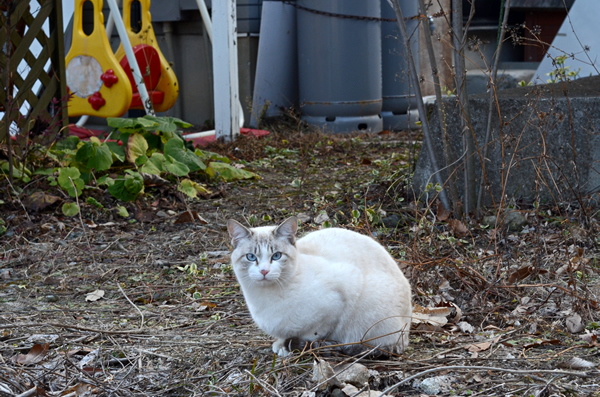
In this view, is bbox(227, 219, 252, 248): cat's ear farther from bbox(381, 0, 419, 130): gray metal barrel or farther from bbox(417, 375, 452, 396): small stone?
bbox(381, 0, 419, 130): gray metal barrel

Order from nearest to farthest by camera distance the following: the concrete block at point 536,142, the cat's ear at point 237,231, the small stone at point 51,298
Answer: the cat's ear at point 237,231
the small stone at point 51,298
the concrete block at point 536,142

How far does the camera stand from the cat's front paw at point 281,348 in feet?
6.56

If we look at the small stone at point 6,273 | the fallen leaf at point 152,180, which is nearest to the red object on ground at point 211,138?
the fallen leaf at point 152,180

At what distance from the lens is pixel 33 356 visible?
6.80 ft

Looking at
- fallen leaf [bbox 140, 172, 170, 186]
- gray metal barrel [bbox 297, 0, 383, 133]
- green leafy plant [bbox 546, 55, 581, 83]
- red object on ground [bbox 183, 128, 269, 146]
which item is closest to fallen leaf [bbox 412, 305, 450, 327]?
green leafy plant [bbox 546, 55, 581, 83]

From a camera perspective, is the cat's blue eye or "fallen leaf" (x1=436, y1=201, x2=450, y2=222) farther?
"fallen leaf" (x1=436, y1=201, x2=450, y2=222)

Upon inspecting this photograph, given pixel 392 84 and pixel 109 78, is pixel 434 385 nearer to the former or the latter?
pixel 109 78

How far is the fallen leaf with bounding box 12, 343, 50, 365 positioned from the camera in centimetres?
204

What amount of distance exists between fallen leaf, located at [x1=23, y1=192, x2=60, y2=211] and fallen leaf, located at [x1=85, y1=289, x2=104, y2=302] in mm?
1290

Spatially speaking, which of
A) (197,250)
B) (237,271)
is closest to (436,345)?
(237,271)

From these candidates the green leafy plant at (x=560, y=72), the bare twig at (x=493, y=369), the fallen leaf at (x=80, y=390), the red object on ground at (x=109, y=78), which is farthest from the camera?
the red object on ground at (x=109, y=78)

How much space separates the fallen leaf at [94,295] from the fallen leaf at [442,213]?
1863 mm

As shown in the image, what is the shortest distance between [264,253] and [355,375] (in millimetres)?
475

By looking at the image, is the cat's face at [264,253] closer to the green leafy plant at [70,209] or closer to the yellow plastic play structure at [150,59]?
the green leafy plant at [70,209]
